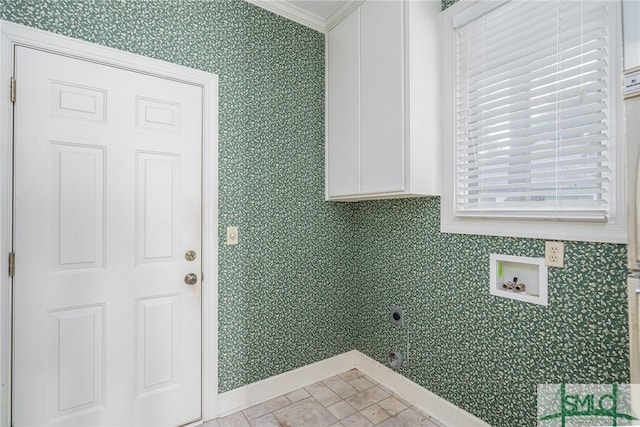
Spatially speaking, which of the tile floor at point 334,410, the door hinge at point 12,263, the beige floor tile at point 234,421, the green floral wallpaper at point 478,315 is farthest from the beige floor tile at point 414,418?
the door hinge at point 12,263

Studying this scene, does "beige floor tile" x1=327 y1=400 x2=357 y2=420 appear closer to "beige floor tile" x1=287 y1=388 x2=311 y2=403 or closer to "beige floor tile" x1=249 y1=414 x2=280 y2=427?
"beige floor tile" x1=287 y1=388 x2=311 y2=403

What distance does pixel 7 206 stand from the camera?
4.49 ft

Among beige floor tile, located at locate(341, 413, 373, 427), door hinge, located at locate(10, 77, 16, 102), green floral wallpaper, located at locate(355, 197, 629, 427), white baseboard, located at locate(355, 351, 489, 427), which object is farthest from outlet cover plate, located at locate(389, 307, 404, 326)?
door hinge, located at locate(10, 77, 16, 102)

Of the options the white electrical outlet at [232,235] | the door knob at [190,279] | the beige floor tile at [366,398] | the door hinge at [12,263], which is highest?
the white electrical outlet at [232,235]

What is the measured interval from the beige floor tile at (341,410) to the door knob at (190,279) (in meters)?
1.19

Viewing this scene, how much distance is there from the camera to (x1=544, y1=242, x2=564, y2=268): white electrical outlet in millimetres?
1370

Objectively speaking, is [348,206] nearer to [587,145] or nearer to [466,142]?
[466,142]

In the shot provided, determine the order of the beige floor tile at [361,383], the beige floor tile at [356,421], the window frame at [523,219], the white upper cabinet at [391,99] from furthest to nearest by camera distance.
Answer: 1. the beige floor tile at [361,383]
2. the beige floor tile at [356,421]
3. the white upper cabinet at [391,99]
4. the window frame at [523,219]

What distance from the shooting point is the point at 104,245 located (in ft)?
5.18

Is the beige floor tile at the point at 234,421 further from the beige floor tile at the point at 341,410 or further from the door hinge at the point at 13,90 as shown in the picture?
the door hinge at the point at 13,90

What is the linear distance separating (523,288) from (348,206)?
132 cm

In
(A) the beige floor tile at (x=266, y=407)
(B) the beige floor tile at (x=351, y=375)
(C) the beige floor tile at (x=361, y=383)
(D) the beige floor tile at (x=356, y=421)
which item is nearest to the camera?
(D) the beige floor tile at (x=356, y=421)

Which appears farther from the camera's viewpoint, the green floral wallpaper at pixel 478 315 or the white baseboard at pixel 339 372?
the white baseboard at pixel 339 372

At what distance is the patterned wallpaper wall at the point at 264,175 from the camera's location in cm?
176
